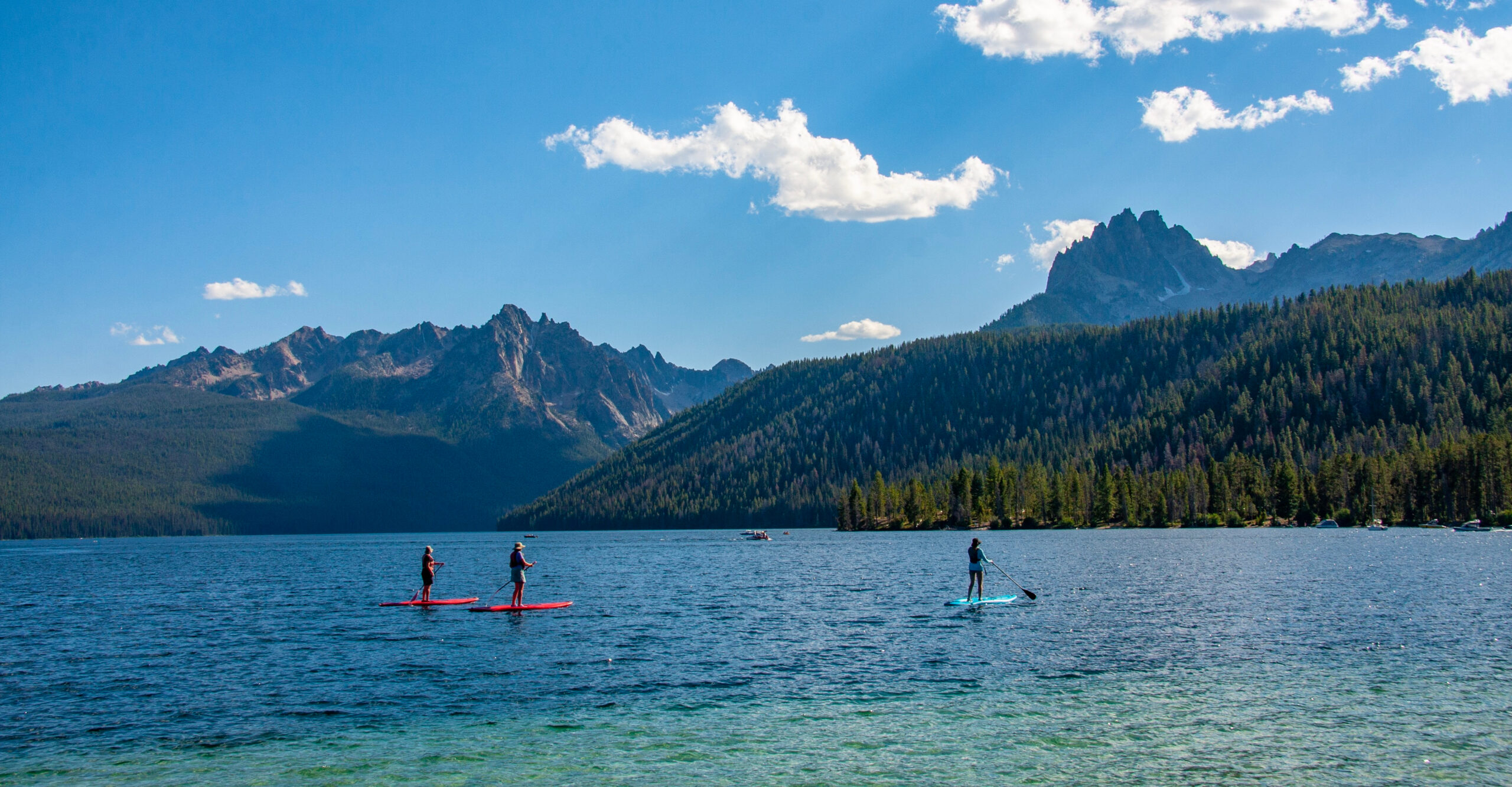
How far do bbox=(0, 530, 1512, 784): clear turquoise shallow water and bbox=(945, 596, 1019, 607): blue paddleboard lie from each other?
2.09 metres

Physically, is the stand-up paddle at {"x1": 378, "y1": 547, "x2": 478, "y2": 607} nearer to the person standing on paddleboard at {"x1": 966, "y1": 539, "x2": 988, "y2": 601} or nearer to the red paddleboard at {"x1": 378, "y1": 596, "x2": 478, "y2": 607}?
the red paddleboard at {"x1": 378, "y1": 596, "x2": 478, "y2": 607}

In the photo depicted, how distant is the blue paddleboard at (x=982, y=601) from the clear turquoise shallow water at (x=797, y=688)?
6.85ft

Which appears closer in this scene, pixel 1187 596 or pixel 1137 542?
pixel 1187 596

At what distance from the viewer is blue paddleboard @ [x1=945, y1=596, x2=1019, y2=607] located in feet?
220

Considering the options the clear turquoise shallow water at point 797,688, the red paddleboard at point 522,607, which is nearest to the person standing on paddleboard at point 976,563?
the clear turquoise shallow water at point 797,688

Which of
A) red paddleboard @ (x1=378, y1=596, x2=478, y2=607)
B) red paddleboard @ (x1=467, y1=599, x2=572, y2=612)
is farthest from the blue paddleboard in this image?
red paddleboard @ (x1=378, y1=596, x2=478, y2=607)

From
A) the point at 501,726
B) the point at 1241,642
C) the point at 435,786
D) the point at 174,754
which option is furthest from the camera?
the point at 1241,642

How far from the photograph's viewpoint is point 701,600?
76.2 metres

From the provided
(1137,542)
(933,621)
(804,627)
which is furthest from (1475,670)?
(1137,542)

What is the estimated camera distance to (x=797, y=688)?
39375 millimetres

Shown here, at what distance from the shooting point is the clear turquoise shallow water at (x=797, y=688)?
92.9 feet

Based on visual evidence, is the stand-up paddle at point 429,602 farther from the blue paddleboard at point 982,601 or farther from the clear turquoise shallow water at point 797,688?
the blue paddleboard at point 982,601

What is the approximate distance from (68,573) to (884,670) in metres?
144

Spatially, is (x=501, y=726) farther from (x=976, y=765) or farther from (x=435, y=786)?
(x=976, y=765)
